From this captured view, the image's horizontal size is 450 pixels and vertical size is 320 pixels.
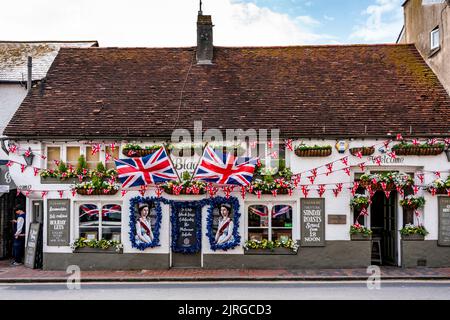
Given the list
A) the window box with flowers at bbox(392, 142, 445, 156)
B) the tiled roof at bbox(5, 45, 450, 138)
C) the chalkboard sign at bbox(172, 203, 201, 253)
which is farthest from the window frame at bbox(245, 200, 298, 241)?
the window box with flowers at bbox(392, 142, 445, 156)

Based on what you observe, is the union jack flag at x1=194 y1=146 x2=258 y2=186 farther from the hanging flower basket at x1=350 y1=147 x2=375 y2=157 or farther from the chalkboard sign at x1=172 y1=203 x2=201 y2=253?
the hanging flower basket at x1=350 y1=147 x2=375 y2=157

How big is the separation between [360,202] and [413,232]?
79.9 inches

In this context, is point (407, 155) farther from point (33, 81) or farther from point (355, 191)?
point (33, 81)

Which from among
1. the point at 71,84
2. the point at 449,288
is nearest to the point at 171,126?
the point at 71,84

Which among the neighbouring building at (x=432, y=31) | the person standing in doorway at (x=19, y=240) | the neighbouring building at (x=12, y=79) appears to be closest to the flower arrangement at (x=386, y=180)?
the neighbouring building at (x=432, y=31)

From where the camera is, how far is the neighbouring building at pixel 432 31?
59.8ft

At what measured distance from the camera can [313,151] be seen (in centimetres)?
1711

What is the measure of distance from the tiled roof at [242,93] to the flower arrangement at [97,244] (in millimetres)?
3586

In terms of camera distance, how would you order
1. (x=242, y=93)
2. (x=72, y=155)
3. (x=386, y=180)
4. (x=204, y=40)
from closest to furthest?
1. (x=386, y=180)
2. (x=72, y=155)
3. (x=242, y=93)
4. (x=204, y=40)

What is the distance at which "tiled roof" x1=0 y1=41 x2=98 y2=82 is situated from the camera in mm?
21734

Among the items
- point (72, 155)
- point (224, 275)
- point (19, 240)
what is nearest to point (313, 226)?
point (224, 275)

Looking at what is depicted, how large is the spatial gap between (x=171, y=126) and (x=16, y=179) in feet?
18.5

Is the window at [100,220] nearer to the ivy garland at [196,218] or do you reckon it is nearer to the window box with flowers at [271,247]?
the ivy garland at [196,218]

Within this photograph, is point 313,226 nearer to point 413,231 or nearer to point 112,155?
point 413,231
